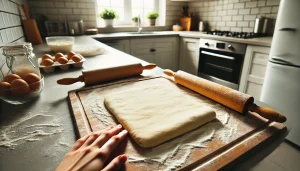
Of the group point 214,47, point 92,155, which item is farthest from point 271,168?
point 92,155

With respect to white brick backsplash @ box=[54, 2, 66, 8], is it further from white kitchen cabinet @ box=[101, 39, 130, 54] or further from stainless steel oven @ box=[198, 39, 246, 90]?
stainless steel oven @ box=[198, 39, 246, 90]

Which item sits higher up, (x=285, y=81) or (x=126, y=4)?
(x=126, y=4)

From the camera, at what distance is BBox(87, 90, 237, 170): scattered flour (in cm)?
34

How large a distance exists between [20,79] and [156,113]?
0.45 meters

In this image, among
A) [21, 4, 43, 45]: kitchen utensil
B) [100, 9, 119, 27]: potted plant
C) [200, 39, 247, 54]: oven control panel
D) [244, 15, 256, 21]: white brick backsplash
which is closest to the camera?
[21, 4, 43, 45]: kitchen utensil

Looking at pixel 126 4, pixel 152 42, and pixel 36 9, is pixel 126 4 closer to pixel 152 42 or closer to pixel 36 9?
pixel 152 42

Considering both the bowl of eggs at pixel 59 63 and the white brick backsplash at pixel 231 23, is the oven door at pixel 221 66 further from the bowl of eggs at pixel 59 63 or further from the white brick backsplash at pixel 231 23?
the bowl of eggs at pixel 59 63

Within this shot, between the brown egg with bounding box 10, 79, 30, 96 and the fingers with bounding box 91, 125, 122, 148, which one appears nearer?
the fingers with bounding box 91, 125, 122, 148

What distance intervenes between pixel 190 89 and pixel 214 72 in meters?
1.67

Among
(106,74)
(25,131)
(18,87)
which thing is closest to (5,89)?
(18,87)

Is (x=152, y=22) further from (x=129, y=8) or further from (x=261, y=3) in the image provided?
(x=261, y=3)

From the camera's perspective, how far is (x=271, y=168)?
1.30 metres

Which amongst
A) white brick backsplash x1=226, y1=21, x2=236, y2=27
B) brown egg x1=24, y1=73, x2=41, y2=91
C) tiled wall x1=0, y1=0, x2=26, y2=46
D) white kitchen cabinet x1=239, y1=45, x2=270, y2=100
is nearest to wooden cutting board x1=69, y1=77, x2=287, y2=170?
brown egg x1=24, y1=73, x2=41, y2=91

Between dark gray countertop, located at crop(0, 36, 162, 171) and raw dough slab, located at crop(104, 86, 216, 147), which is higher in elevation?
raw dough slab, located at crop(104, 86, 216, 147)
